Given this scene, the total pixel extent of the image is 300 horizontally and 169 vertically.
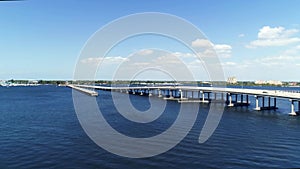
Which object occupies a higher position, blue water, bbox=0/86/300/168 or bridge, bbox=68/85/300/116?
bridge, bbox=68/85/300/116

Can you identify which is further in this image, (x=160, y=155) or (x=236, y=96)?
(x=236, y=96)

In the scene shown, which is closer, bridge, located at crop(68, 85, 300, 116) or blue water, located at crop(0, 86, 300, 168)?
Result: blue water, located at crop(0, 86, 300, 168)

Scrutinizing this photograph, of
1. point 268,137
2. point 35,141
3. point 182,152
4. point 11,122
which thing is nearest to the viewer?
point 182,152

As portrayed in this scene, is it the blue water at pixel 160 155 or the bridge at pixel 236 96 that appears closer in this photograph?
the blue water at pixel 160 155

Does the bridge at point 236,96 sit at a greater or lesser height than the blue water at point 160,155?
greater

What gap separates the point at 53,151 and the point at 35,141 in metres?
4.07

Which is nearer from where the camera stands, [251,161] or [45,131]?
[251,161]

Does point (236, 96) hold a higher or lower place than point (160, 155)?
higher

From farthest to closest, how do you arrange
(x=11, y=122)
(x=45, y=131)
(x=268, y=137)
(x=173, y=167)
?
1. (x=11, y=122)
2. (x=45, y=131)
3. (x=268, y=137)
4. (x=173, y=167)

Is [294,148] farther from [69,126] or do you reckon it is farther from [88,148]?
[69,126]

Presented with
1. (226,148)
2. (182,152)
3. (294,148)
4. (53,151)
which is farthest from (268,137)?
(53,151)

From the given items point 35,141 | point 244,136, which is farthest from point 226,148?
point 35,141

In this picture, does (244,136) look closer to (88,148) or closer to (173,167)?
(173,167)

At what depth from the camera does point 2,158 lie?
1764 cm
